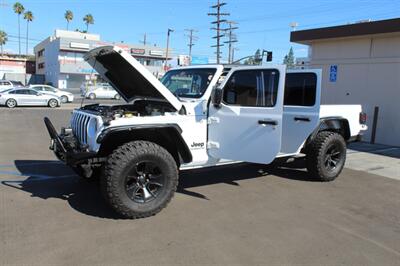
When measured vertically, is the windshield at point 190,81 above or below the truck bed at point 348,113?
above

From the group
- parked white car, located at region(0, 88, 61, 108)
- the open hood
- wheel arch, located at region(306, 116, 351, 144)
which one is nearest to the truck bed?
wheel arch, located at region(306, 116, 351, 144)

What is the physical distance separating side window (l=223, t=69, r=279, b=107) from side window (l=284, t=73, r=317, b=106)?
1591 millimetres

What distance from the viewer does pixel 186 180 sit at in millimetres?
6664

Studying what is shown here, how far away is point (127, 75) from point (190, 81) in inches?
39.3

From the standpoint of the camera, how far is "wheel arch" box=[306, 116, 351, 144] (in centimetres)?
689

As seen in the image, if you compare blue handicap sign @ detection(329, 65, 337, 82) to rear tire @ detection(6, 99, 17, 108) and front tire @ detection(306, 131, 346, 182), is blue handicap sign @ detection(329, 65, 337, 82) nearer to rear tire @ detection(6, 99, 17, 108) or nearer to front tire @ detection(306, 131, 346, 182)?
front tire @ detection(306, 131, 346, 182)

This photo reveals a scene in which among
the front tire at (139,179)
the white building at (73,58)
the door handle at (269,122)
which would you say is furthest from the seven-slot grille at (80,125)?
the white building at (73,58)

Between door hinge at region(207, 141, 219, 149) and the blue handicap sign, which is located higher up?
the blue handicap sign

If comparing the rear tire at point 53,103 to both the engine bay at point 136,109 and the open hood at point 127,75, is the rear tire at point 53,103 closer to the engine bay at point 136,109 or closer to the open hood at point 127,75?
the open hood at point 127,75

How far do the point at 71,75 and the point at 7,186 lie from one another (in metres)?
54.1

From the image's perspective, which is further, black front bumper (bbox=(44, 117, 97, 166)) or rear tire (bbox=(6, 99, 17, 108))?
rear tire (bbox=(6, 99, 17, 108))

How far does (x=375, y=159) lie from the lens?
9445 millimetres

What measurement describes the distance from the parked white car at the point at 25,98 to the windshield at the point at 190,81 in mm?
20896

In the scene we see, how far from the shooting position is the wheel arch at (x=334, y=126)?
22.6 ft
